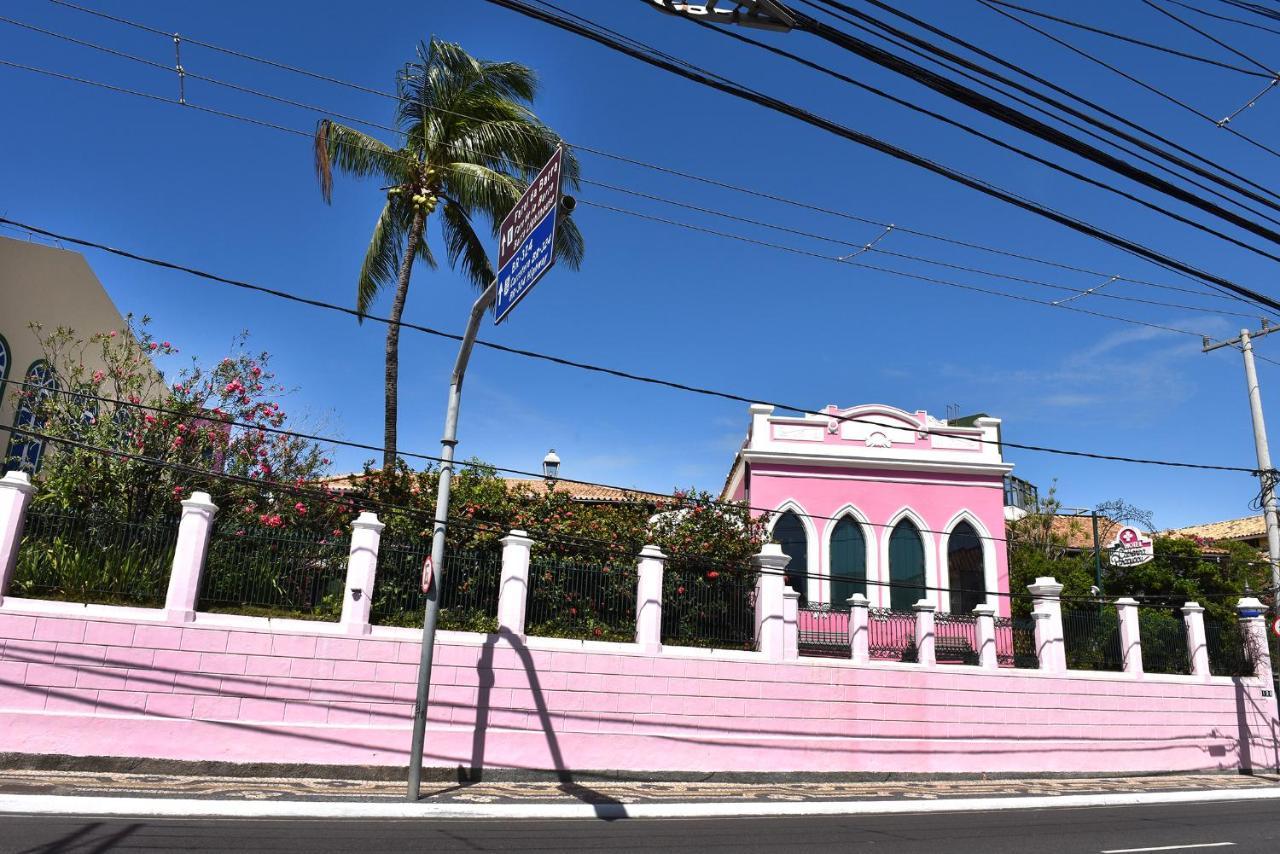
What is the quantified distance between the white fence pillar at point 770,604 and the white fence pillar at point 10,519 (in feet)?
34.1

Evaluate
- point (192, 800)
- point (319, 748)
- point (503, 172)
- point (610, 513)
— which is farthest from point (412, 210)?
point (192, 800)

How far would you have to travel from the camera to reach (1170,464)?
14.0 metres

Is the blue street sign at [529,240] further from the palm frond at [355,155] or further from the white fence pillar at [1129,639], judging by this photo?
the white fence pillar at [1129,639]

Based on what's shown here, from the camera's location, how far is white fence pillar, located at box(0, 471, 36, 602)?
9903 millimetres

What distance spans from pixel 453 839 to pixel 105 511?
348 inches

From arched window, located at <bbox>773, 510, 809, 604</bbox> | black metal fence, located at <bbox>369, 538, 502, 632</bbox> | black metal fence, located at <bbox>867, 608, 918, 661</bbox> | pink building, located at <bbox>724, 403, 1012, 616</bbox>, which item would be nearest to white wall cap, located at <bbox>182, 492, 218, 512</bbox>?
black metal fence, located at <bbox>369, 538, 502, 632</bbox>

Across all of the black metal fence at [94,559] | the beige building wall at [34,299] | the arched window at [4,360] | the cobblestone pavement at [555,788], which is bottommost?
the cobblestone pavement at [555,788]

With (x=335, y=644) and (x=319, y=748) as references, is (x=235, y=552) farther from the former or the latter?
(x=319, y=748)

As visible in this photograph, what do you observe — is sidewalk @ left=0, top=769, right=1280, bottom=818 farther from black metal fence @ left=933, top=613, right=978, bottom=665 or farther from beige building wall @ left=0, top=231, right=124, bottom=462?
beige building wall @ left=0, top=231, right=124, bottom=462

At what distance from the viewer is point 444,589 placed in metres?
12.1

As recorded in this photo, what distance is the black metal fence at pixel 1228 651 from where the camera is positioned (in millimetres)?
16766

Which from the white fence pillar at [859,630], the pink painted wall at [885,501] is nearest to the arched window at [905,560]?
the pink painted wall at [885,501]

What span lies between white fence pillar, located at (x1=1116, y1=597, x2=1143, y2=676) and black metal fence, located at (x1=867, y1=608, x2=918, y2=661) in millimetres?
4421

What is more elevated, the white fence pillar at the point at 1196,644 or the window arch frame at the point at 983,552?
the window arch frame at the point at 983,552
